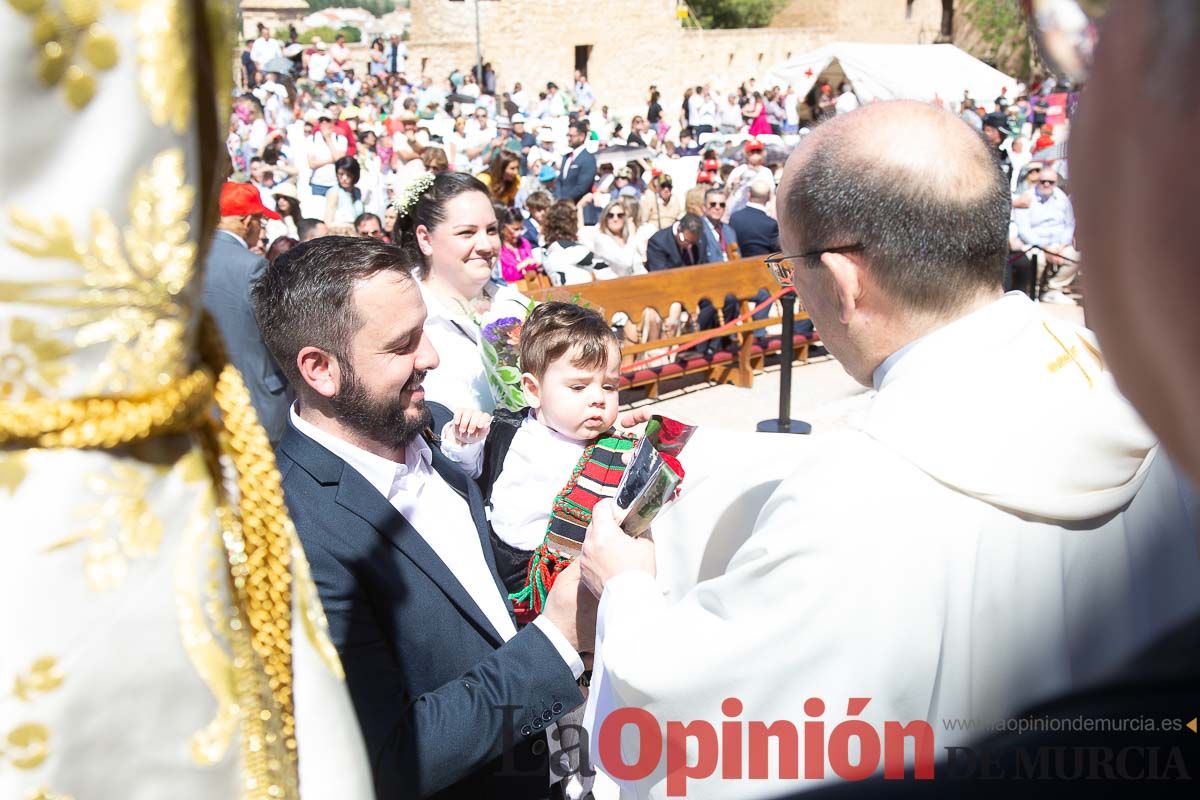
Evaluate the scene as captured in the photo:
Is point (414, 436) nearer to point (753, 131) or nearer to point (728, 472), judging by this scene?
point (728, 472)

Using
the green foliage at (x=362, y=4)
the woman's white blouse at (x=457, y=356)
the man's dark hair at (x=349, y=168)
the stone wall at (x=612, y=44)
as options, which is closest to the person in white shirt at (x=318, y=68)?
the stone wall at (x=612, y=44)

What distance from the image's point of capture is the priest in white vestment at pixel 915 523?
1710 mm

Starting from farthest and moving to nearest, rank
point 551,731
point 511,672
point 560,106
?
point 560,106, point 551,731, point 511,672

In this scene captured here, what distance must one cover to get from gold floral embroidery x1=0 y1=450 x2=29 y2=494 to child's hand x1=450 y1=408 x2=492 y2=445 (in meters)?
2.41

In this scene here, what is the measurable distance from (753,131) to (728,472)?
23.4m

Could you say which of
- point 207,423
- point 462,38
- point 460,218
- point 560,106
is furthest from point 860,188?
point 462,38

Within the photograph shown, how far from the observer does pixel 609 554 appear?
7.14 feet

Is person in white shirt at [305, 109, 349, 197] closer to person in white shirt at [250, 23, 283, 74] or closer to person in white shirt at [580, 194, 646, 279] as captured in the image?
person in white shirt at [580, 194, 646, 279]

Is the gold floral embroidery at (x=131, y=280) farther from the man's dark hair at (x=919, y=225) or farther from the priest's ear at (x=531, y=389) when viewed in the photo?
the priest's ear at (x=531, y=389)

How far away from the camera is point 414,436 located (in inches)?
97.4

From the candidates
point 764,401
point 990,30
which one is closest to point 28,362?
point 764,401

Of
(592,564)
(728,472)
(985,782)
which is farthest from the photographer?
(728,472)

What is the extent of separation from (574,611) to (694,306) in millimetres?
6544

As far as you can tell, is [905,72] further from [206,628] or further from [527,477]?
[206,628]
